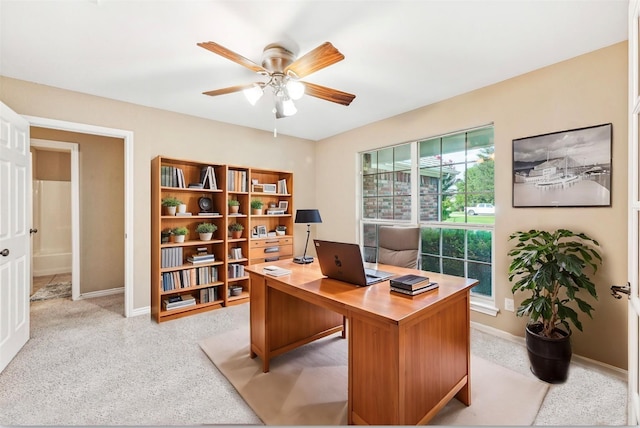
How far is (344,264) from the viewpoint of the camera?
1804 mm

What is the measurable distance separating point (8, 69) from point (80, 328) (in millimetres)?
2427

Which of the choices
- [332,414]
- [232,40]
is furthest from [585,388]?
[232,40]

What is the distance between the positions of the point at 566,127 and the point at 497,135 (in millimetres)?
508

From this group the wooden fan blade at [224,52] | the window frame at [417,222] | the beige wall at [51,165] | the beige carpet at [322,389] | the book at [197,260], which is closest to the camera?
the wooden fan blade at [224,52]

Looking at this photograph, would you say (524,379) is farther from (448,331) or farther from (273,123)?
(273,123)

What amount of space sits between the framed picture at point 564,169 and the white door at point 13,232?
4221 mm

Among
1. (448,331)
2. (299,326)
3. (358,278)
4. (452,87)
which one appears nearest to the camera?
(448,331)

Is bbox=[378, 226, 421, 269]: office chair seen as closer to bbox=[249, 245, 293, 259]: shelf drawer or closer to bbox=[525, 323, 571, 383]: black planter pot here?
bbox=[525, 323, 571, 383]: black planter pot

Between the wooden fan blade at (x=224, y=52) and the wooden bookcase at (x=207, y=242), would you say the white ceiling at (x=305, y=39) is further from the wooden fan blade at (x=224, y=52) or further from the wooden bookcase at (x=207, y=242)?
the wooden bookcase at (x=207, y=242)

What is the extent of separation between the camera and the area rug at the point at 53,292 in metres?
3.82

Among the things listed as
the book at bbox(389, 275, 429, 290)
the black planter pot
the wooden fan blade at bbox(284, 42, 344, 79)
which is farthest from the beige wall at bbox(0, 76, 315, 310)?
the black planter pot

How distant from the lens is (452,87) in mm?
2771

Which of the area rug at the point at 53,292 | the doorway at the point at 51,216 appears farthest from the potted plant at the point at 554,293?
the doorway at the point at 51,216

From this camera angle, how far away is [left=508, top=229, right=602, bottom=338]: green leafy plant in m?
2.00
